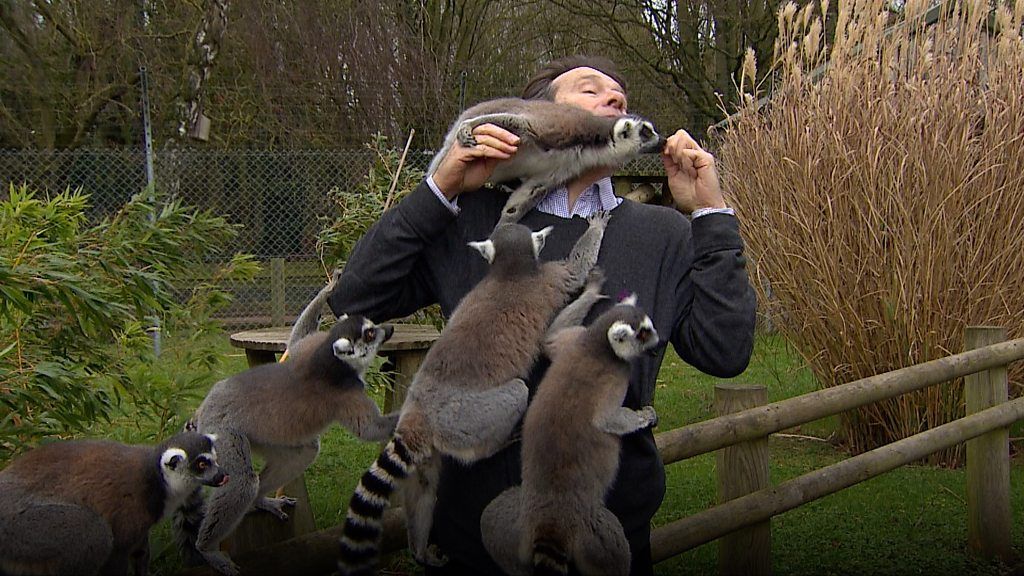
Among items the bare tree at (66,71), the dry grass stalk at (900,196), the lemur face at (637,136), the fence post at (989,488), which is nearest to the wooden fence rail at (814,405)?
the fence post at (989,488)

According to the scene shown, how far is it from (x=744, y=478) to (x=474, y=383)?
1738mm

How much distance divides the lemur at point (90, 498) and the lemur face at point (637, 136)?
1081 mm

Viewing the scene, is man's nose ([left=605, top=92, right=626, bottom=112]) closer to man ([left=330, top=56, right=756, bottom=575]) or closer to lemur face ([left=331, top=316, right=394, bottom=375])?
man ([left=330, top=56, right=756, bottom=575])

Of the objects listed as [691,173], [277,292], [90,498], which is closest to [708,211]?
[691,173]

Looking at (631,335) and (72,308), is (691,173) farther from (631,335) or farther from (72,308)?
(72,308)

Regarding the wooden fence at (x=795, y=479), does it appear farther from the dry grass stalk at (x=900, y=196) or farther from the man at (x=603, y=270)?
the dry grass stalk at (x=900, y=196)

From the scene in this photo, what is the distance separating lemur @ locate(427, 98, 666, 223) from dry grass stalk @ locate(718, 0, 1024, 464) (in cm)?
323

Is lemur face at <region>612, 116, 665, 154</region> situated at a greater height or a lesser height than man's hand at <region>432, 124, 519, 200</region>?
greater

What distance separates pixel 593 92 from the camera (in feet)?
6.91

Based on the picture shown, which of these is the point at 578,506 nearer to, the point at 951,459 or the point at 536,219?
the point at 536,219

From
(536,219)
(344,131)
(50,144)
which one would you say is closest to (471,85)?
(344,131)

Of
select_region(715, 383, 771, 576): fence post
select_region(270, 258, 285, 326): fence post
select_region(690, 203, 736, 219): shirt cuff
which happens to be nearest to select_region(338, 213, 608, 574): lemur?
select_region(690, 203, 736, 219): shirt cuff

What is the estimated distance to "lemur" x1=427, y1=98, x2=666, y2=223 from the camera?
76.2 inches

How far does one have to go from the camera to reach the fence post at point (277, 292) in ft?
25.8
